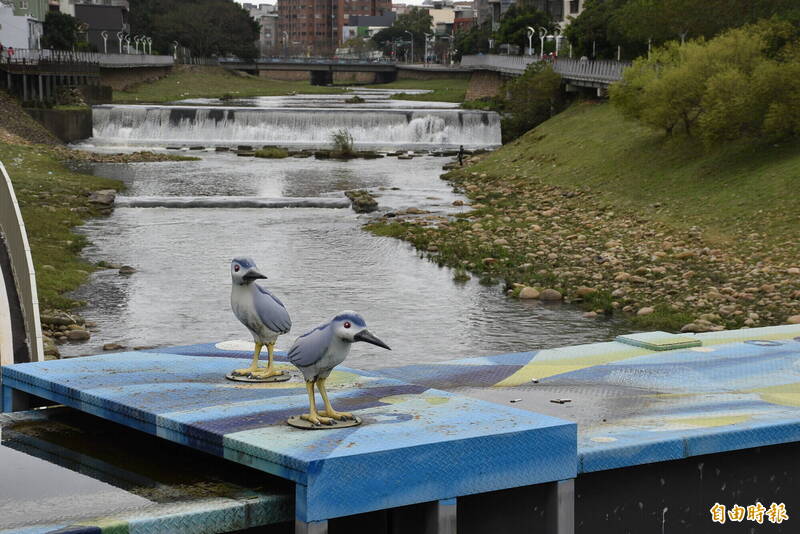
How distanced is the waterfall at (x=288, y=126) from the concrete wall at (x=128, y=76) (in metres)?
27.7

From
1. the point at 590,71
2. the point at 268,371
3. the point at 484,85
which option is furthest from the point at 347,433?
the point at 484,85

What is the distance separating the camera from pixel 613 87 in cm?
5353

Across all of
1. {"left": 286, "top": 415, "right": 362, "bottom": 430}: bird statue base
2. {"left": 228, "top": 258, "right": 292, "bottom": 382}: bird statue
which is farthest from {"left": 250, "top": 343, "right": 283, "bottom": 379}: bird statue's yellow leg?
{"left": 286, "top": 415, "right": 362, "bottom": 430}: bird statue base

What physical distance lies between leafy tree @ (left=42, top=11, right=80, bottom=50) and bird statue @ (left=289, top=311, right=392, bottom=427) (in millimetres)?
108533

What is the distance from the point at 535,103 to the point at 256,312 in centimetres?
6107

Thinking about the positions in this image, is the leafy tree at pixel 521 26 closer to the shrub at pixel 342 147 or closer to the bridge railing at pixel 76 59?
the bridge railing at pixel 76 59

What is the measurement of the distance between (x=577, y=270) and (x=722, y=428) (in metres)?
21.2

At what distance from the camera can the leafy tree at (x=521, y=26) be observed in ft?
405

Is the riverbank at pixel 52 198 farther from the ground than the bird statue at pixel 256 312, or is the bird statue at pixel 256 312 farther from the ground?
the bird statue at pixel 256 312

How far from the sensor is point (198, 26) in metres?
160

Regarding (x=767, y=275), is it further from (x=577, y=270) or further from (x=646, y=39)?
(x=646, y=39)

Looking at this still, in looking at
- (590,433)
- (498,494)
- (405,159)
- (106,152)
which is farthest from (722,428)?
(106,152)

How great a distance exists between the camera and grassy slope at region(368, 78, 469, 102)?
117000mm

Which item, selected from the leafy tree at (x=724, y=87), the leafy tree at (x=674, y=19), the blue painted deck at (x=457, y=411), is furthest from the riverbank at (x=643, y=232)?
the blue painted deck at (x=457, y=411)
